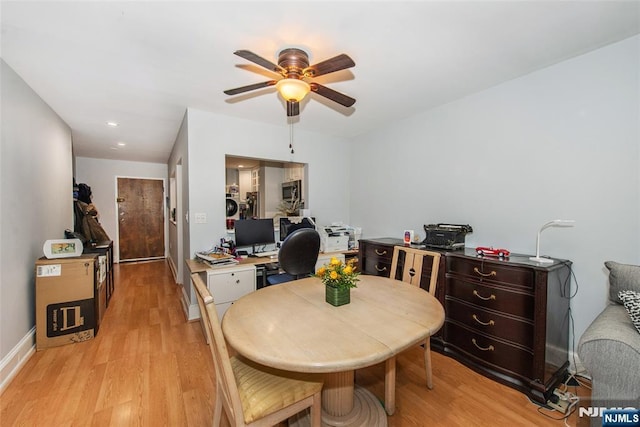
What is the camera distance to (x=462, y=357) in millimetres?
2252

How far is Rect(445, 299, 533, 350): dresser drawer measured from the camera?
6.22 ft

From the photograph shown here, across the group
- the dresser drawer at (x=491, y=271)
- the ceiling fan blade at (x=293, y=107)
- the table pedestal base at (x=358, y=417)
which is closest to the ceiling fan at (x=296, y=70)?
the ceiling fan blade at (x=293, y=107)

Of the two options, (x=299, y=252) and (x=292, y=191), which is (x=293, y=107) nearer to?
(x=299, y=252)

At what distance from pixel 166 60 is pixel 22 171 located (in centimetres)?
167

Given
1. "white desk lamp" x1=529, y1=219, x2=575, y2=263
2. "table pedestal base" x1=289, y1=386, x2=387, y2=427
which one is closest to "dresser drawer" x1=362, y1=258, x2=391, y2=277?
"white desk lamp" x1=529, y1=219, x2=575, y2=263

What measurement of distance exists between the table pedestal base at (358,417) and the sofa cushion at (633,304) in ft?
4.73

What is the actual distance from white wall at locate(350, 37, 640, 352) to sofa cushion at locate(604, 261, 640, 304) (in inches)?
10.6

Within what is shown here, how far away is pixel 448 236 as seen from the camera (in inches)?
103

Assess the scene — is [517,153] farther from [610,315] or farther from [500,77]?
[610,315]

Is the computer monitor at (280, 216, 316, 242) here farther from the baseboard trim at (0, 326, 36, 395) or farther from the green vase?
the baseboard trim at (0, 326, 36, 395)

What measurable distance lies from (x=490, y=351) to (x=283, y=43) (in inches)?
109

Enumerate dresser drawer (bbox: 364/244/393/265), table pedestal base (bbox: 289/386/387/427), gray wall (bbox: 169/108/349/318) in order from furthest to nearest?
gray wall (bbox: 169/108/349/318) → dresser drawer (bbox: 364/244/393/265) → table pedestal base (bbox: 289/386/387/427)

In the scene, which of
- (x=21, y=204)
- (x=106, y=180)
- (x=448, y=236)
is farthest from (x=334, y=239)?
(x=106, y=180)

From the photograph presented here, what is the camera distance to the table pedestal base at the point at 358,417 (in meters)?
1.51
